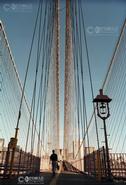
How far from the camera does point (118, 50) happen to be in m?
7.15

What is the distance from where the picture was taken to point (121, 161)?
18.5 feet

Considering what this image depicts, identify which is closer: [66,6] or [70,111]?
[66,6]

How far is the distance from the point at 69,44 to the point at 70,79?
13.7 ft

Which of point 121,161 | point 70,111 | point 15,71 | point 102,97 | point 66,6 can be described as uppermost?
point 66,6

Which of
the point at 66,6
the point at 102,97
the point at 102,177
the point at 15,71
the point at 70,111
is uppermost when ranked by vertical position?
the point at 66,6

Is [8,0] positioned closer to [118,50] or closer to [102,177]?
[118,50]

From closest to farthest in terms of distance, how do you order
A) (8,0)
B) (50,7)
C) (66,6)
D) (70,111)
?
1. (8,0)
2. (50,7)
3. (66,6)
4. (70,111)

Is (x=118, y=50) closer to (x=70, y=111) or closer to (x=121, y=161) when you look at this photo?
(x=121, y=161)

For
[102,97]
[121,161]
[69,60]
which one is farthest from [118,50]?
[69,60]

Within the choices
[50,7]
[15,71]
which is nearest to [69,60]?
[50,7]

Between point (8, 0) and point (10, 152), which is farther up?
point (8, 0)

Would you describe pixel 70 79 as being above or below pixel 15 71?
above

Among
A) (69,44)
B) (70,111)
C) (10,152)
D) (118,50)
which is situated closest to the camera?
(10,152)

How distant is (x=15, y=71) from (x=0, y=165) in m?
3.90
